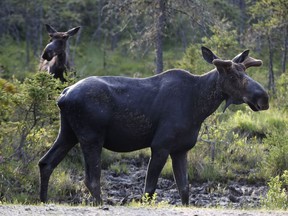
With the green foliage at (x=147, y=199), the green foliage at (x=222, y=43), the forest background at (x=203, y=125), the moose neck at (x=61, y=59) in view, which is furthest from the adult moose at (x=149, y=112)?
the green foliage at (x=222, y=43)

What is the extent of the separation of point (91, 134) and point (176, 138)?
1.33 m

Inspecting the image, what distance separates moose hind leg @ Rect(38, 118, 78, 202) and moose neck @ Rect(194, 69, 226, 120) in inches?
83.4

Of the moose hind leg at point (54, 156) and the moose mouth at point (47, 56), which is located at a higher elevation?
the moose mouth at point (47, 56)

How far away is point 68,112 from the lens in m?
12.0

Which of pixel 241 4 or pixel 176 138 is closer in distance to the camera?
pixel 176 138

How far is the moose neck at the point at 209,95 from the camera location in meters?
12.4

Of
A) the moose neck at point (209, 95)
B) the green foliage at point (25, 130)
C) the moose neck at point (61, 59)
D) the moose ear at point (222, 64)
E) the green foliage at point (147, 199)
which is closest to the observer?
the green foliage at point (147, 199)

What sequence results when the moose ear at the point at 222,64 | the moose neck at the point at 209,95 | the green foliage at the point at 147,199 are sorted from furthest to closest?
the moose neck at the point at 209,95 < the moose ear at the point at 222,64 < the green foliage at the point at 147,199

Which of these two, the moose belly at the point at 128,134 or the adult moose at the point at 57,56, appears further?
the adult moose at the point at 57,56

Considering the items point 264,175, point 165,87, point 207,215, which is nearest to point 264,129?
point 264,175

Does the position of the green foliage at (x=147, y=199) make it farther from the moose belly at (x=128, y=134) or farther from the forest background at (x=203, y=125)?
the forest background at (x=203, y=125)

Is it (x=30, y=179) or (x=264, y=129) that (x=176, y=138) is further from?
(x=264, y=129)

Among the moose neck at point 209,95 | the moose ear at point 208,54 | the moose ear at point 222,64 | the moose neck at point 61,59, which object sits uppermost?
the moose ear at point 208,54

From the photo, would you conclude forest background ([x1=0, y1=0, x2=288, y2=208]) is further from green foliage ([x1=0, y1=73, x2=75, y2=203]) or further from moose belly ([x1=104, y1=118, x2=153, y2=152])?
moose belly ([x1=104, y1=118, x2=153, y2=152])
